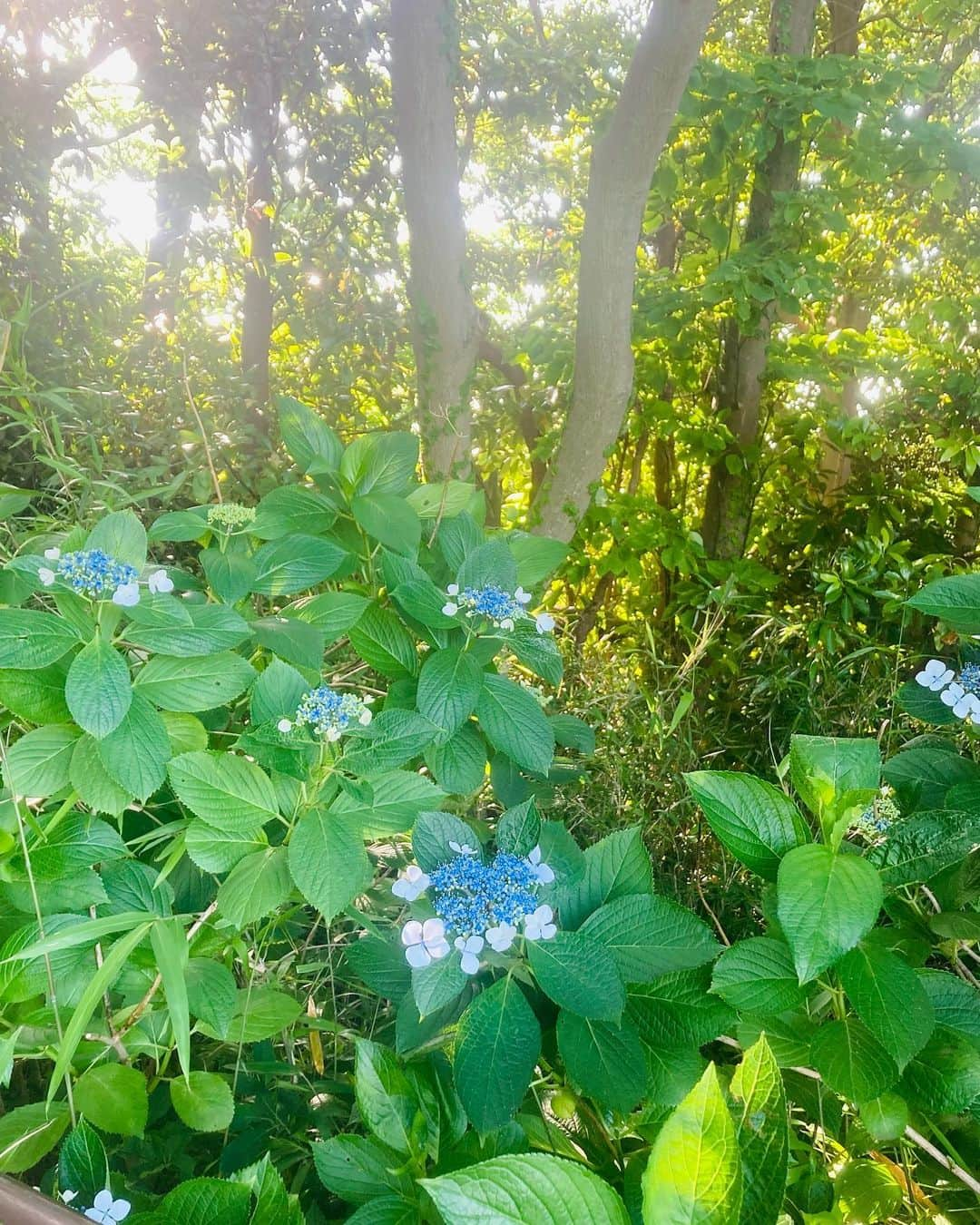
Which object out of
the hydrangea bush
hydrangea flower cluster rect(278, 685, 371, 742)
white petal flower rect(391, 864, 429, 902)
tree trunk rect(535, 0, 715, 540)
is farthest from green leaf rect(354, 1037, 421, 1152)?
tree trunk rect(535, 0, 715, 540)

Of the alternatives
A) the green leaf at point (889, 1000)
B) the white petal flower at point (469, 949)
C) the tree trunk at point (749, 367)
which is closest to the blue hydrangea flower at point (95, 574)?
the white petal flower at point (469, 949)

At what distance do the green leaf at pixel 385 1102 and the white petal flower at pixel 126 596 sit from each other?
1.10ft

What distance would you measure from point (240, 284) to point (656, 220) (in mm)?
1014

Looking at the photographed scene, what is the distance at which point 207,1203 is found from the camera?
16.9 inches

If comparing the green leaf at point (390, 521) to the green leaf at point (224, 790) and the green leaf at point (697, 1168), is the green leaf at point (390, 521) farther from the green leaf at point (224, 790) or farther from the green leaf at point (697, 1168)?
the green leaf at point (697, 1168)

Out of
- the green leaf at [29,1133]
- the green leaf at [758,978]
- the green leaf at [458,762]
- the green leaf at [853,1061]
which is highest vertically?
the green leaf at [458,762]

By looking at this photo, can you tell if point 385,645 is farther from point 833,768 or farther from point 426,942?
point 833,768

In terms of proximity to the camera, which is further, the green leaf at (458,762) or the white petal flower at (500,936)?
the green leaf at (458,762)

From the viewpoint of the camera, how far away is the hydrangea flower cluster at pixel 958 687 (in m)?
0.62

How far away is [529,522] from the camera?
5.74 ft

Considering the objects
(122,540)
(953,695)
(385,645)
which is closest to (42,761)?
(122,540)

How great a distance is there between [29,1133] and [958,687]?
799 mm

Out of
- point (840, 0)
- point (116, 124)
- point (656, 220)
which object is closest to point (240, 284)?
point (116, 124)

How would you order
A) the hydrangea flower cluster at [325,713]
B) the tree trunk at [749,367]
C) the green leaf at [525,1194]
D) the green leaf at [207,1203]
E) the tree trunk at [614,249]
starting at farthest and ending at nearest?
1. the tree trunk at [749,367]
2. the tree trunk at [614,249]
3. the hydrangea flower cluster at [325,713]
4. the green leaf at [207,1203]
5. the green leaf at [525,1194]
